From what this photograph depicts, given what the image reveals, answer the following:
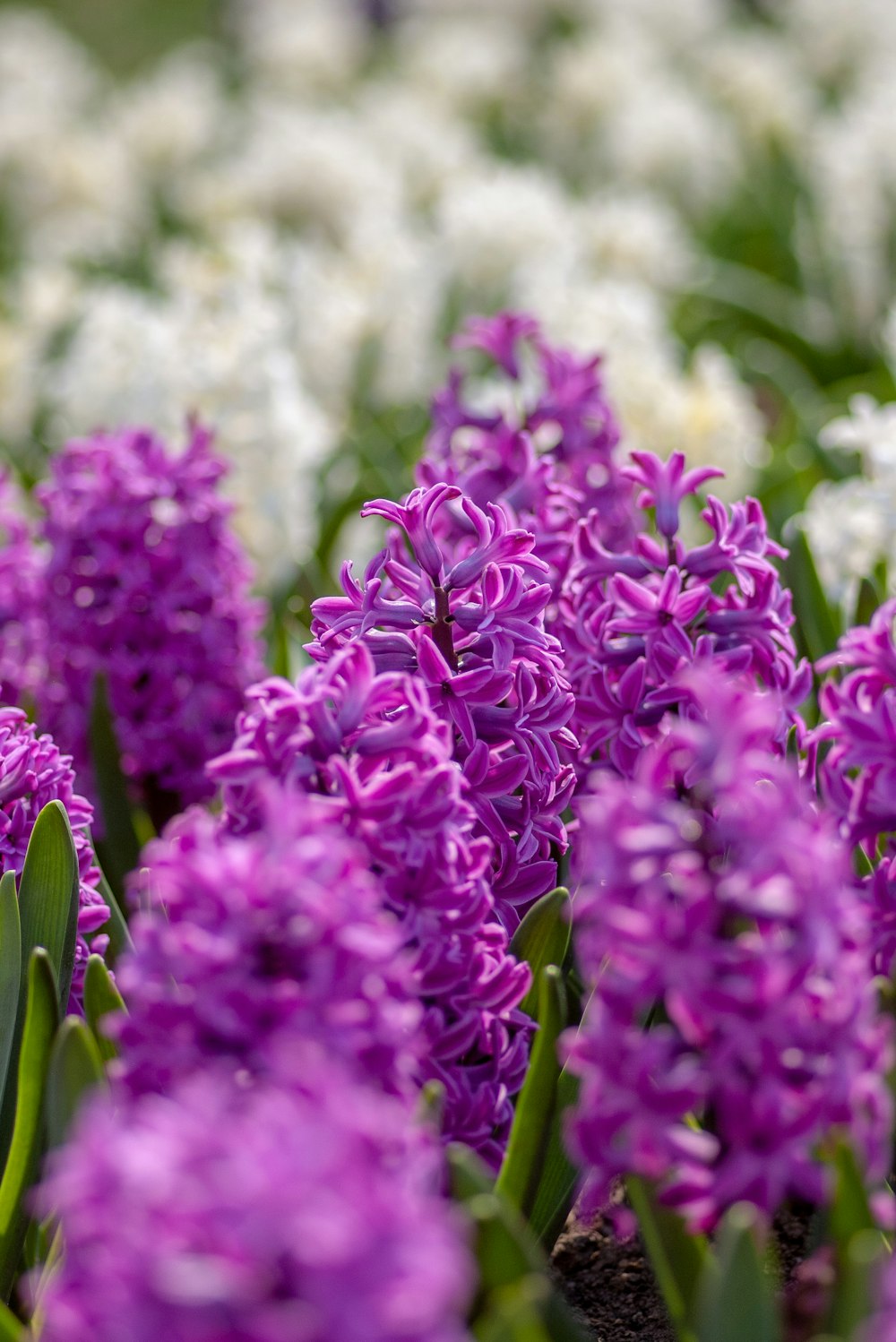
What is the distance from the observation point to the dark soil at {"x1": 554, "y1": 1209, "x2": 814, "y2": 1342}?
1562 mm

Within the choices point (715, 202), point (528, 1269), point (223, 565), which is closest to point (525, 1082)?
point (528, 1269)

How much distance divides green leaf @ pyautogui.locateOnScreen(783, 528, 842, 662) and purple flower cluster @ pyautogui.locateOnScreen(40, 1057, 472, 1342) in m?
1.49

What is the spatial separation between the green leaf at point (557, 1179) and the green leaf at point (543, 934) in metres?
0.11

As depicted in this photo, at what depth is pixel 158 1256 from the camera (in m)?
0.77

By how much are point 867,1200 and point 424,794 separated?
0.41m

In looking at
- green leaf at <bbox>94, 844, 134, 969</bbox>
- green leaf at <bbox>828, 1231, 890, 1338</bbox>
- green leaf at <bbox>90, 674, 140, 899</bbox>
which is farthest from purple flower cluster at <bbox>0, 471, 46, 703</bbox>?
green leaf at <bbox>828, 1231, 890, 1338</bbox>

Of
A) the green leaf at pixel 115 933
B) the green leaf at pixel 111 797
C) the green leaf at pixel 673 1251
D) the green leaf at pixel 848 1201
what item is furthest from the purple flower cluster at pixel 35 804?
the green leaf at pixel 848 1201

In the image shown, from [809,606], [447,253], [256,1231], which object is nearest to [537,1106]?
[256,1231]

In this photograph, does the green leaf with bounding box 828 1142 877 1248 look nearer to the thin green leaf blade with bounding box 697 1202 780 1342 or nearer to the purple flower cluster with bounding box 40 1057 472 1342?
the thin green leaf blade with bounding box 697 1202 780 1342

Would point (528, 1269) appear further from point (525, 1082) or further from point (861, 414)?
point (861, 414)

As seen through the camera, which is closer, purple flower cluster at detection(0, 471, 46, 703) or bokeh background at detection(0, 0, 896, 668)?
purple flower cluster at detection(0, 471, 46, 703)

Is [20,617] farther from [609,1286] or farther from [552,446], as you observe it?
[609,1286]

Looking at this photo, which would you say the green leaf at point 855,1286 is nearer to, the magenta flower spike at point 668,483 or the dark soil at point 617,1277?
the dark soil at point 617,1277

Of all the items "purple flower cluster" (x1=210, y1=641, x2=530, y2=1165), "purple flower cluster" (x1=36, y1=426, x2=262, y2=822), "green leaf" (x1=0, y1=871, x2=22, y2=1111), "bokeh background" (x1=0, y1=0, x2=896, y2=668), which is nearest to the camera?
"purple flower cluster" (x1=210, y1=641, x2=530, y2=1165)
